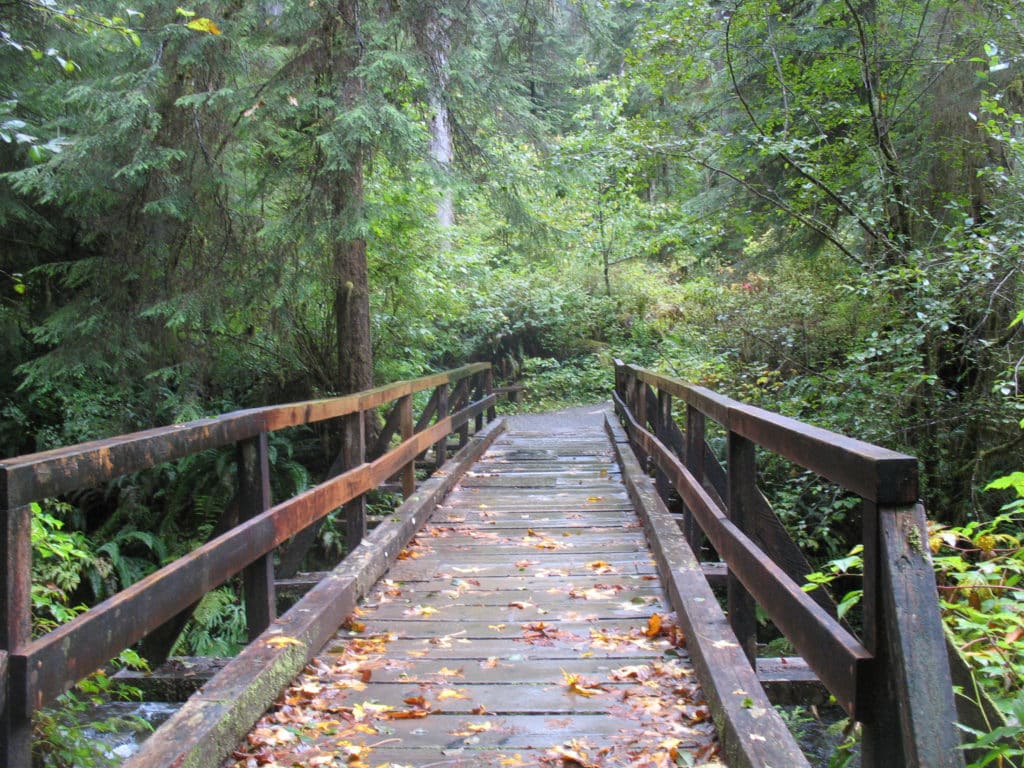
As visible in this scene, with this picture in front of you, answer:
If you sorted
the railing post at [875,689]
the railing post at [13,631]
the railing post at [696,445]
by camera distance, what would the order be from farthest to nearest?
1. the railing post at [696,445]
2. the railing post at [13,631]
3. the railing post at [875,689]

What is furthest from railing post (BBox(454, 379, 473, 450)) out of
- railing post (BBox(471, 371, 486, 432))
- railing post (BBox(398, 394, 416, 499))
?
railing post (BBox(398, 394, 416, 499))

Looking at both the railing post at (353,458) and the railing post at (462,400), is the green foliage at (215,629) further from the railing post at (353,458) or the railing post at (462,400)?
the railing post at (462,400)

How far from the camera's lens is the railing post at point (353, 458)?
5066mm

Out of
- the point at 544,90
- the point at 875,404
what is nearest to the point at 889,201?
the point at 875,404

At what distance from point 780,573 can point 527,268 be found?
65.5 ft

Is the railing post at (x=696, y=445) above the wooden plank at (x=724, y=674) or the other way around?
above

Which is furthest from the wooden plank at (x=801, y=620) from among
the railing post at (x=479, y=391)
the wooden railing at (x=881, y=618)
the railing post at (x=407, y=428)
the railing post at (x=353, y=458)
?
the railing post at (x=479, y=391)

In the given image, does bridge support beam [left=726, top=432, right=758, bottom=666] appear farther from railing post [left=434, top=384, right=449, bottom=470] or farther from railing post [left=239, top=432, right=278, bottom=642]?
railing post [left=434, top=384, right=449, bottom=470]

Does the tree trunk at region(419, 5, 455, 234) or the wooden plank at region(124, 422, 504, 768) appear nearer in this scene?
the wooden plank at region(124, 422, 504, 768)

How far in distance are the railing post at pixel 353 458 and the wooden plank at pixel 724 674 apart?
1918mm

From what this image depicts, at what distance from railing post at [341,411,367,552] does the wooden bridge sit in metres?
0.02

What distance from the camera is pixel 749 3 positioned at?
8961mm

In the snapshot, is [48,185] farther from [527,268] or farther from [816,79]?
[527,268]

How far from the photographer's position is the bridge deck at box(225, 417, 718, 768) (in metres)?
2.83
